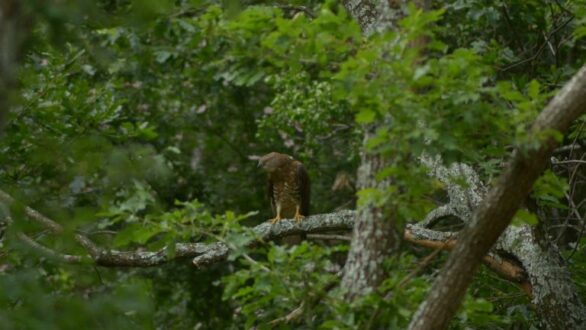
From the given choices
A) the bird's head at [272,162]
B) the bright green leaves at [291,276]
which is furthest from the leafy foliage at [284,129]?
the bird's head at [272,162]

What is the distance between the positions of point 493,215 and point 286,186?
420 cm

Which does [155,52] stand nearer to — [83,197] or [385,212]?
[83,197]

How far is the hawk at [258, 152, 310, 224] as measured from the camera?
24.8 ft

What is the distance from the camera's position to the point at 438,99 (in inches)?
137

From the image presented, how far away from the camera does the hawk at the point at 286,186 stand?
755cm

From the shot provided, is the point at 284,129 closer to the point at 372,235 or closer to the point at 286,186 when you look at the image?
the point at 286,186

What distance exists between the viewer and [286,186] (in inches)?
300

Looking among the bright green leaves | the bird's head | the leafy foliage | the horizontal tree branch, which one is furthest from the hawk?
the bright green leaves

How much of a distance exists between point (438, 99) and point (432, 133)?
7.4 inches

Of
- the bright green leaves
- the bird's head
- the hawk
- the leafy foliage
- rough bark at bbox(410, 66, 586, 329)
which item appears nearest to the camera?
the leafy foliage

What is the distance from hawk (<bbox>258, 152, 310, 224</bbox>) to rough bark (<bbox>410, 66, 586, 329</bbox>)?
3827mm

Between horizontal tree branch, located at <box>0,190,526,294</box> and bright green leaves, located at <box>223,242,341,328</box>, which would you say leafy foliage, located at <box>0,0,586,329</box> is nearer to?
bright green leaves, located at <box>223,242,341,328</box>

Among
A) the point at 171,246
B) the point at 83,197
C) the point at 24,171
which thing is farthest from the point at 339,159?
the point at 171,246

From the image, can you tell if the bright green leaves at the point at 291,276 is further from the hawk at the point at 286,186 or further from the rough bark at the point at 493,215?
the hawk at the point at 286,186
